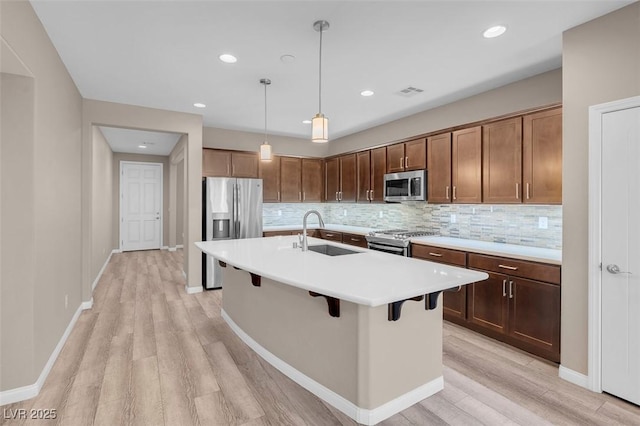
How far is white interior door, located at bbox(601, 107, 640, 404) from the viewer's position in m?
2.14

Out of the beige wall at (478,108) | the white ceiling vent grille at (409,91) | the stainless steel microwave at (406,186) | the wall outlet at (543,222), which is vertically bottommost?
the wall outlet at (543,222)

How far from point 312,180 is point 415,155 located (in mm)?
2374

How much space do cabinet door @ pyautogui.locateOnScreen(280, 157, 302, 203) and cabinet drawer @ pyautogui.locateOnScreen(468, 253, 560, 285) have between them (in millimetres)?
3481

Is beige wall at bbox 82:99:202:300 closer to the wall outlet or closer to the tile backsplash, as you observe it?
the tile backsplash

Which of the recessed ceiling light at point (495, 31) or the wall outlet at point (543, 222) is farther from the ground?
the recessed ceiling light at point (495, 31)

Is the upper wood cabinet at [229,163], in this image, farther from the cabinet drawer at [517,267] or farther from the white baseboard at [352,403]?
the cabinet drawer at [517,267]

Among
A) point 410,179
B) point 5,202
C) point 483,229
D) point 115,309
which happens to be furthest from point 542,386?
point 115,309

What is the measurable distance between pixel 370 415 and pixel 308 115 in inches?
153

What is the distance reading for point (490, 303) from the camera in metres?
3.18

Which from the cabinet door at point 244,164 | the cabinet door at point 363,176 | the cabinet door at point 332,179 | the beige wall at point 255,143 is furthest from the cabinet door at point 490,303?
the beige wall at point 255,143

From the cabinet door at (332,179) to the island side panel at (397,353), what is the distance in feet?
12.4

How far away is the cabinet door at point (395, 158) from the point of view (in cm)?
459

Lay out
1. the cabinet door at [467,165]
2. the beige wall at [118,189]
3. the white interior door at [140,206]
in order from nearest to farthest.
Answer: the cabinet door at [467,165]
the beige wall at [118,189]
the white interior door at [140,206]

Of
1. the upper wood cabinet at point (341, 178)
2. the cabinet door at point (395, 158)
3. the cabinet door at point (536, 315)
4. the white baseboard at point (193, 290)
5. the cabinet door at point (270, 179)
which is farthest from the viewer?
the cabinet door at point (270, 179)
